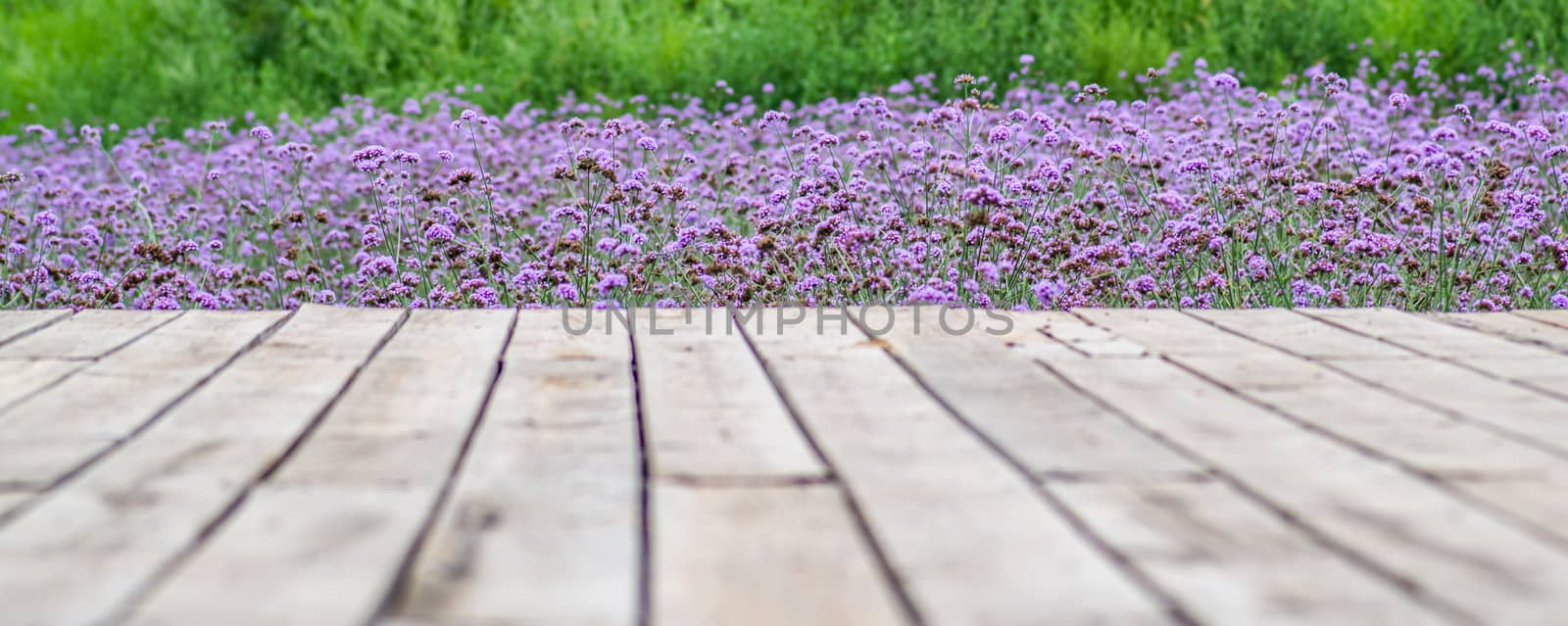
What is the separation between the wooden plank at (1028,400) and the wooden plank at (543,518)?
463 mm

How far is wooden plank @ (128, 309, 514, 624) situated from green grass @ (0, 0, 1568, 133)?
5504mm

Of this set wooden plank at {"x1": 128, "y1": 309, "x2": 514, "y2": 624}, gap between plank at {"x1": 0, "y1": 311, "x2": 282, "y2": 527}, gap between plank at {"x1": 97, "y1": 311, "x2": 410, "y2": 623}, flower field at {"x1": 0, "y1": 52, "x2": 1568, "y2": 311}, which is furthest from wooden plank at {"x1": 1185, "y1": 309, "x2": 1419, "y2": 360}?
gap between plank at {"x1": 0, "y1": 311, "x2": 282, "y2": 527}

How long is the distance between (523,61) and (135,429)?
6.70 meters

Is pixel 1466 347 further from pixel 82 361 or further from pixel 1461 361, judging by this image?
pixel 82 361

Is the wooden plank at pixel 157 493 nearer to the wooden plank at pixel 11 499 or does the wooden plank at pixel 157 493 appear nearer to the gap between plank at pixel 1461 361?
the wooden plank at pixel 11 499

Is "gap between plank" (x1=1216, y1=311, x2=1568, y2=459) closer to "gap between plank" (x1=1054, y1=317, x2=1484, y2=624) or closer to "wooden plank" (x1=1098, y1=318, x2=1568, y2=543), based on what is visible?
"wooden plank" (x1=1098, y1=318, x2=1568, y2=543)

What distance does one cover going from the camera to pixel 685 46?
26.5 ft

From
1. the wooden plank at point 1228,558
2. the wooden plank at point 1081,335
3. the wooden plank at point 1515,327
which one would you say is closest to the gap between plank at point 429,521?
the wooden plank at point 1228,558

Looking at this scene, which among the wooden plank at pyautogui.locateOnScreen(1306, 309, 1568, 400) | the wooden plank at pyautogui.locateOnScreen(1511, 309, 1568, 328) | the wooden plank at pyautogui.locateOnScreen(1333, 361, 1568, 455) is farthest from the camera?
the wooden plank at pyautogui.locateOnScreen(1511, 309, 1568, 328)

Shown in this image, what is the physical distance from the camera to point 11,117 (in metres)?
8.80

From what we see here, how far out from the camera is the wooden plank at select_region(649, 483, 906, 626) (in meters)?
1.08

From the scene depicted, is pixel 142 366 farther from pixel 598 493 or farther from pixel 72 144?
pixel 72 144

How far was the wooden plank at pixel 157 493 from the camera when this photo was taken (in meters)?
1.12

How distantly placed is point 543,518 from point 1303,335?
1.58 m
